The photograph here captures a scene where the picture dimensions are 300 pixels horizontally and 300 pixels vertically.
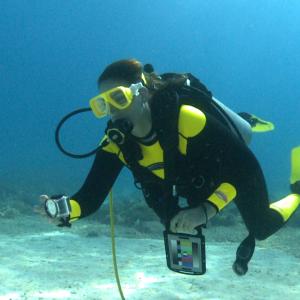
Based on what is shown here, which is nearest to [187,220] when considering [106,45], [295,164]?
[295,164]

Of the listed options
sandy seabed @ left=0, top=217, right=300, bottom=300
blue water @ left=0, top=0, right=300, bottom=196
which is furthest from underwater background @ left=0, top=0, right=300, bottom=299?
sandy seabed @ left=0, top=217, right=300, bottom=300

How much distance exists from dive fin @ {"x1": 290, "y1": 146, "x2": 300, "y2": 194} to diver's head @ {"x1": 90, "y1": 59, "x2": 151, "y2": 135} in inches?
103

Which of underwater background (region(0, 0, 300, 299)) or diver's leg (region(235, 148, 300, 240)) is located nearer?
diver's leg (region(235, 148, 300, 240))

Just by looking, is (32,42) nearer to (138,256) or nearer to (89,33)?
(89,33)

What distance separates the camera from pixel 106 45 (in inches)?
2808

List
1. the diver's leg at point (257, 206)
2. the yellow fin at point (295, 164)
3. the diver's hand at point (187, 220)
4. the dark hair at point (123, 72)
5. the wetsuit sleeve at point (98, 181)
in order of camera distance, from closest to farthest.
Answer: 1. the diver's hand at point (187, 220)
2. the dark hair at point (123, 72)
3. the diver's leg at point (257, 206)
4. the wetsuit sleeve at point (98, 181)
5. the yellow fin at point (295, 164)

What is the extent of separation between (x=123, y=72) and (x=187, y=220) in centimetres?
144

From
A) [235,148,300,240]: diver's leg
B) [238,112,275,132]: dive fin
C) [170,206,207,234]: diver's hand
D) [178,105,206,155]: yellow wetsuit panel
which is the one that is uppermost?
[178,105,206,155]: yellow wetsuit panel

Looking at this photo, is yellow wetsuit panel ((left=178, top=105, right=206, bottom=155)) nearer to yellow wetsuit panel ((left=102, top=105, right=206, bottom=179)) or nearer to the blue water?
yellow wetsuit panel ((left=102, top=105, right=206, bottom=179))

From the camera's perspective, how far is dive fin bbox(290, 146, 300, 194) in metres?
5.43

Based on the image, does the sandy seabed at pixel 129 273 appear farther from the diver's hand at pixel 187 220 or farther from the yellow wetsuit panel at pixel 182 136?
the diver's hand at pixel 187 220

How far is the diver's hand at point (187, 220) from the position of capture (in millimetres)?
3240

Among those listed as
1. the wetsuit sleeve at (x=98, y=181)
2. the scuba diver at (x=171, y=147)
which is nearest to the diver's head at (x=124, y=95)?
the scuba diver at (x=171, y=147)

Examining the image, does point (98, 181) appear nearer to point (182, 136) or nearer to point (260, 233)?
point (182, 136)
